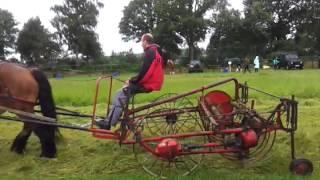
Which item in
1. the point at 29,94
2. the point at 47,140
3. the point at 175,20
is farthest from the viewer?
the point at 175,20

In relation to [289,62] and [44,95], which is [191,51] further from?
[44,95]

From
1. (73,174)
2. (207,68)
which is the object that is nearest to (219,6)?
Answer: (207,68)

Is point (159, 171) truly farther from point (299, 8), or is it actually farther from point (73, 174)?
point (299, 8)

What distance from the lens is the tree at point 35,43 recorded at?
242ft

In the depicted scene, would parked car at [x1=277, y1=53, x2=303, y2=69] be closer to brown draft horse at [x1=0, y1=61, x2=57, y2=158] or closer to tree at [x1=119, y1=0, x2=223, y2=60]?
tree at [x1=119, y1=0, x2=223, y2=60]

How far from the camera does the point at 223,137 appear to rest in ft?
28.1

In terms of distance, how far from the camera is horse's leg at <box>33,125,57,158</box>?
9.82 meters

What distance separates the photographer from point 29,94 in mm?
10000

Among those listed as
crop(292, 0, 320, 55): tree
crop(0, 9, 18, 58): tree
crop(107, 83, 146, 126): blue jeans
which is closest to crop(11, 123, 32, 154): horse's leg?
crop(107, 83, 146, 126): blue jeans

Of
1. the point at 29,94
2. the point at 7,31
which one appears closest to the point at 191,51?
the point at 7,31

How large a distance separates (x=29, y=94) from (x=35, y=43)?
65338mm

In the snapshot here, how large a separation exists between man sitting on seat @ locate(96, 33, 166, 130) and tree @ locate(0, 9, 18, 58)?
71.2 metres

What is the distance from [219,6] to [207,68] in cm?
1732

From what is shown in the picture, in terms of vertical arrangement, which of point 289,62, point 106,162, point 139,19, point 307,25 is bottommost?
point 106,162
